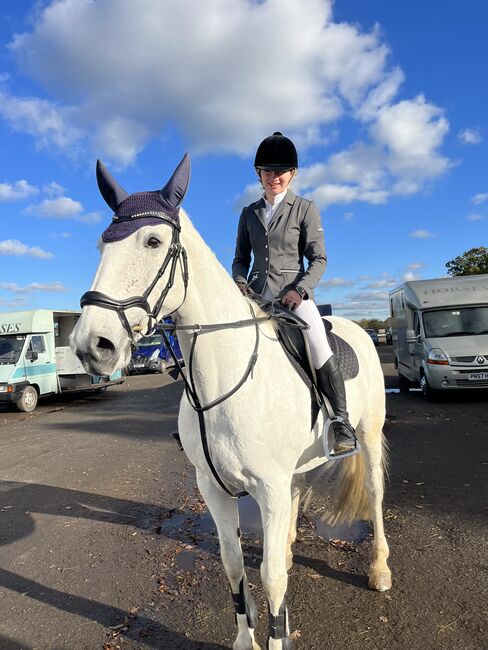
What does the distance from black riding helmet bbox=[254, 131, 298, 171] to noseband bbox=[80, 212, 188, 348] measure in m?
1.20

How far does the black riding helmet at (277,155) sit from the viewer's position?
3.13m

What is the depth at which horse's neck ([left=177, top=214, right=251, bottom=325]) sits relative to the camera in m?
2.41

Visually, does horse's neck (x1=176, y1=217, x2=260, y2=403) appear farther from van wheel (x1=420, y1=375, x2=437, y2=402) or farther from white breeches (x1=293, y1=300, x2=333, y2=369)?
van wheel (x1=420, y1=375, x2=437, y2=402)

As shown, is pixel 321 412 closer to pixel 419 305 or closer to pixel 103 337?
pixel 103 337

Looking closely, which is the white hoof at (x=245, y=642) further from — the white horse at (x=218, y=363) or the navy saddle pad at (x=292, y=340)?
the navy saddle pad at (x=292, y=340)

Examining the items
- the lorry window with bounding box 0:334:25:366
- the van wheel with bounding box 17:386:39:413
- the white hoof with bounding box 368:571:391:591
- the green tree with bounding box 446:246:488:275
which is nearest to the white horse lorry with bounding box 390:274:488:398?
the white hoof with bounding box 368:571:391:591

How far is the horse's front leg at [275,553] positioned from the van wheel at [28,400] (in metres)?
13.7

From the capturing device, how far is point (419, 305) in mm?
12797

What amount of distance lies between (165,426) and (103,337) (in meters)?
9.19

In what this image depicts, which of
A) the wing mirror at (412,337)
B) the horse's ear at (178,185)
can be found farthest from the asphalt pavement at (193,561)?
the wing mirror at (412,337)

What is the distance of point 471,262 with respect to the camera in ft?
144

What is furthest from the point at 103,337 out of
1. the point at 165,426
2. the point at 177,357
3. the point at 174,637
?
the point at 165,426

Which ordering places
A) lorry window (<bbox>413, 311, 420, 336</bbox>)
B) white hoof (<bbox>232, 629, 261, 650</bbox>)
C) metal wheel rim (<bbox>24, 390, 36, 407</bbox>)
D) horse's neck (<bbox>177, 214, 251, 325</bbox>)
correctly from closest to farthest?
horse's neck (<bbox>177, 214, 251, 325</bbox>) → white hoof (<bbox>232, 629, 261, 650</bbox>) → lorry window (<bbox>413, 311, 420, 336</bbox>) → metal wheel rim (<bbox>24, 390, 36, 407</bbox>)

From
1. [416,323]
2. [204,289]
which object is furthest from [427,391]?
[204,289]
